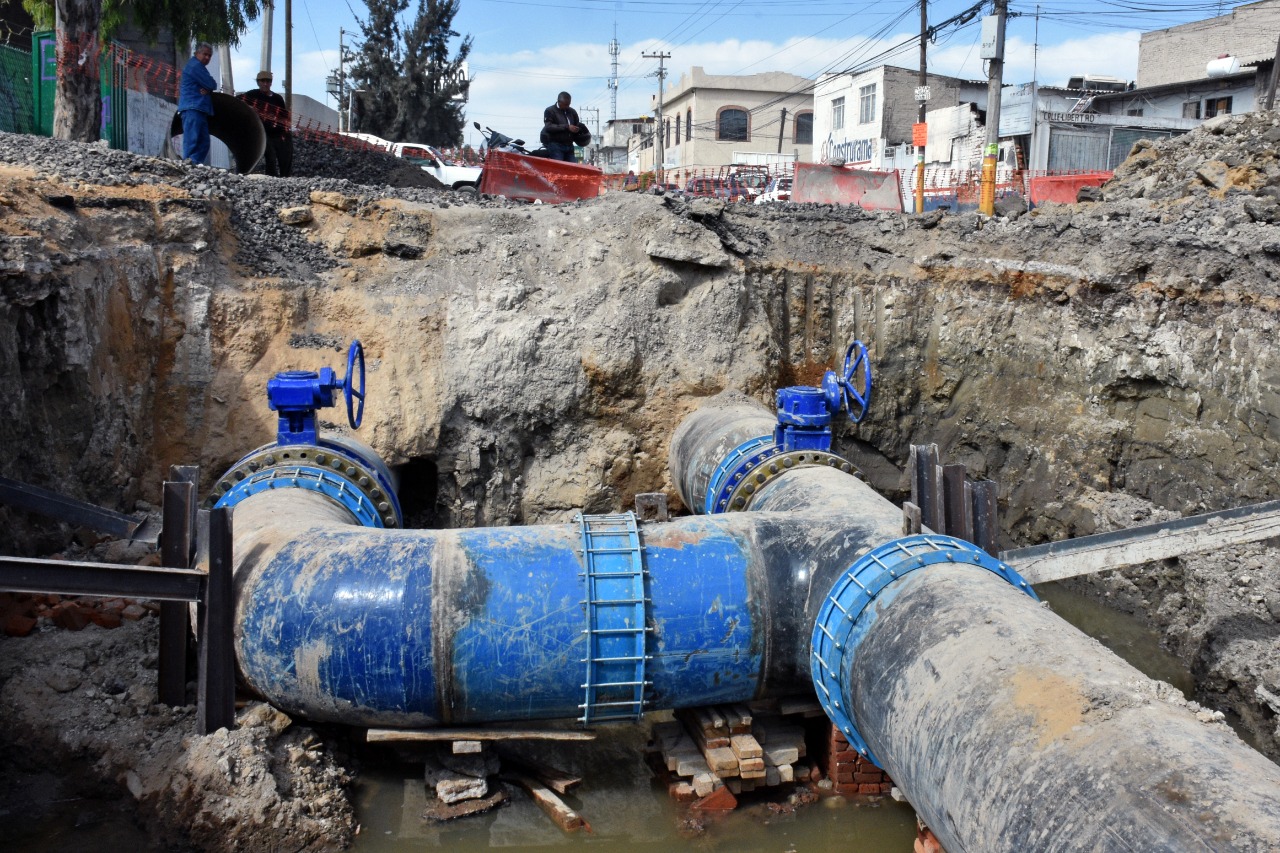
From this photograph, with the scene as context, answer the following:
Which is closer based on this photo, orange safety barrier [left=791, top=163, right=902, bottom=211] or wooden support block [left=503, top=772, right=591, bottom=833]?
wooden support block [left=503, top=772, right=591, bottom=833]

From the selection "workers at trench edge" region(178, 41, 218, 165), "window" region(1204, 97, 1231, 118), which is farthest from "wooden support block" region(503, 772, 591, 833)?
"window" region(1204, 97, 1231, 118)

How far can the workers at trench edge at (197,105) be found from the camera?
32.5 ft

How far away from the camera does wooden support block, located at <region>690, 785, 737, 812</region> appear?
515 cm

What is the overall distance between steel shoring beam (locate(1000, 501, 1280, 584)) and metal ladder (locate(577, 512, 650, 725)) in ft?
6.89

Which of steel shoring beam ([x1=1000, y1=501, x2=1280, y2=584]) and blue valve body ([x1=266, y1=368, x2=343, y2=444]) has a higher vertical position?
blue valve body ([x1=266, y1=368, x2=343, y2=444])

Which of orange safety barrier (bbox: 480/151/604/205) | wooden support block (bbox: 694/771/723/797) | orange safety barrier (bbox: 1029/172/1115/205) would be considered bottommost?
wooden support block (bbox: 694/771/723/797)

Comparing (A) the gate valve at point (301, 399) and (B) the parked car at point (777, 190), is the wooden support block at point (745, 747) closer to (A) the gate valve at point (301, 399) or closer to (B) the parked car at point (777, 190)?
(A) the gate valve at point (301, 399)

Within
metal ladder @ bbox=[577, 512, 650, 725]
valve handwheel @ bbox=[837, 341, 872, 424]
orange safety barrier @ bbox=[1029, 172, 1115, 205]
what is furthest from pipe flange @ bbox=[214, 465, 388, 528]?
orange safety barrier @ bbox=[1029, 172, 1115, 205]

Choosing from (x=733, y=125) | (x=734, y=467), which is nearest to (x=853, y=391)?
(x=734, y=467)

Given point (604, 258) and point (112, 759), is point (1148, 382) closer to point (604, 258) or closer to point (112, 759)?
point (604, 258)

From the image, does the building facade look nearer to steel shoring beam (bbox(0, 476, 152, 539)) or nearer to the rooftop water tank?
the rooftop water tank

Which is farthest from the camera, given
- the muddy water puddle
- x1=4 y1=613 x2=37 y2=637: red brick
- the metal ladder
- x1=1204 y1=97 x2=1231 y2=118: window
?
x1=1204 y1=97 x2=1231 y2=118: window

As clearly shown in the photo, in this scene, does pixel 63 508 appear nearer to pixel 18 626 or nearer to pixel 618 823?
pixel 18 626

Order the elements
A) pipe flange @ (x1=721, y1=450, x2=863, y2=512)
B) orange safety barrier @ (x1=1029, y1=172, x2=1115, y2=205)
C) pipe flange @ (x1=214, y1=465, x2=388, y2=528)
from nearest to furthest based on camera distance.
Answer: pipe flange @ (x1=214, y1=465, x2=388, y2=528), pipe flange @ (x1=721, y1=450, x2=863, y2=512), orange safety barrier @ (x1=1029, y1=172, x2=1115, y2=205)
